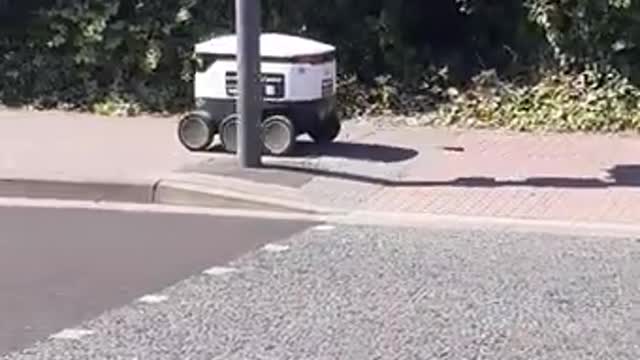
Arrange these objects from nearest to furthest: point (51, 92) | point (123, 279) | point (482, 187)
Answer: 1. point (123, 279)
2. point (482, 187)
3. point (51, 92)

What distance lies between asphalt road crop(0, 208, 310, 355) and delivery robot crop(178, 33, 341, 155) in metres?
1.83

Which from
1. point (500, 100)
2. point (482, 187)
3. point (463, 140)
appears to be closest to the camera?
point (482, 187)

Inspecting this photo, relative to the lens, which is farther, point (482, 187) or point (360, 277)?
point (482, 187)

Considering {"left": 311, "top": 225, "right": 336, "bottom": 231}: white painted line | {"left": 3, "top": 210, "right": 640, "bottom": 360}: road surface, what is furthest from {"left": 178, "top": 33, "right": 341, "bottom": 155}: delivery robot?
{"left": 3, "top": 210, "right": 640, "bottom": 360}: road surface

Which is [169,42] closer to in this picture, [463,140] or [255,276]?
[463,140]

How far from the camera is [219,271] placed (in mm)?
9719

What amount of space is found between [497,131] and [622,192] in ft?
10.0

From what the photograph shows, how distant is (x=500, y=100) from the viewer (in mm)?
15602

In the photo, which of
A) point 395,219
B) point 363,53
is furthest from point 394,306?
point 363,53

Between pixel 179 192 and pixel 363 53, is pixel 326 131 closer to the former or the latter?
pixel 179 192

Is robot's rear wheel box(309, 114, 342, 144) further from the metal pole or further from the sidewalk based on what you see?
the metal pole

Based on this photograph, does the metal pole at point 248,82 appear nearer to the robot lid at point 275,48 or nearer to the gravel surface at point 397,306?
the robot lid at point 275,48

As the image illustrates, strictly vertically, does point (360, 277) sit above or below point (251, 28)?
below

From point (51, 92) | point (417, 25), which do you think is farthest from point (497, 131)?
point (51, 92)
